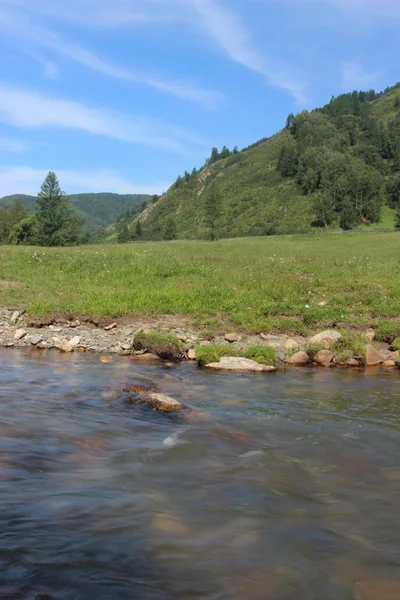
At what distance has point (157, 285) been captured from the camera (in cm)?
2330

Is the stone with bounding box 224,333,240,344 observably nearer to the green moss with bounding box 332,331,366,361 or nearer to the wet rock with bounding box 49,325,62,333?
the green moss with bounding box 332,331,366,361

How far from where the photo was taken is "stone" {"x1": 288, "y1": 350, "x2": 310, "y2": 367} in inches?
578

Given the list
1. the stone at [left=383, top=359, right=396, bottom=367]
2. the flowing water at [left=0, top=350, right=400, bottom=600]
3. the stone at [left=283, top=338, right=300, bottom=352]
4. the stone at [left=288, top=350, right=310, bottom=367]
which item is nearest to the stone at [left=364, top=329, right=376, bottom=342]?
the stone at [left=383, top=359, right=396, bottom=367]

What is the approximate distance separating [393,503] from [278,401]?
15.3 feet

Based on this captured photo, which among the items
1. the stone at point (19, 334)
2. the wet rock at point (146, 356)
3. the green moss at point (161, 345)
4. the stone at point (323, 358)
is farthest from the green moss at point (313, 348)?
the stone at point (19, 334)

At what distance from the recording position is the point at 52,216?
73500 mm

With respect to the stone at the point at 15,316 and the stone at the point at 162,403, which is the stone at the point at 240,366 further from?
the stone at the point at 15,316

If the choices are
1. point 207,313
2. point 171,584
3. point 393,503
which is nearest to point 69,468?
point 171,584

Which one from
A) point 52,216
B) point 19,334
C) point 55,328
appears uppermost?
point 52,216

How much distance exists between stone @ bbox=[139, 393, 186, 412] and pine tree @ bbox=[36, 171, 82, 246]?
67.8 m

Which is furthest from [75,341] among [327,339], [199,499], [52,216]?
[52,216]

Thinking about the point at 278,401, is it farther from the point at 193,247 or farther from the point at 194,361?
the point at 193,247

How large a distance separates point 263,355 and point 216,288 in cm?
835

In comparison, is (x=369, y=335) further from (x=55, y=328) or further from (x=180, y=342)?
(x=55, y=328)
